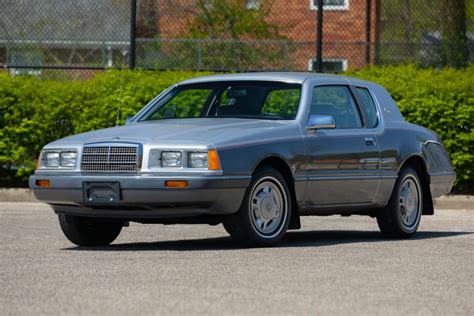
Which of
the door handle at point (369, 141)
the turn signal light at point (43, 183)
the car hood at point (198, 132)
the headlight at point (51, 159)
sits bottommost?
the turn signal light at point (43, 183)

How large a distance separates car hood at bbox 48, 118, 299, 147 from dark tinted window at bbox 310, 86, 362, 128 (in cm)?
63

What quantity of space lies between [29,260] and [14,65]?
1209 centimetres

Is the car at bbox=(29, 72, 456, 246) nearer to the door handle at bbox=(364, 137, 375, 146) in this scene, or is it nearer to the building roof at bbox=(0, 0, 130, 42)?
the door handle at bbox=(364, 137, 375, 146)

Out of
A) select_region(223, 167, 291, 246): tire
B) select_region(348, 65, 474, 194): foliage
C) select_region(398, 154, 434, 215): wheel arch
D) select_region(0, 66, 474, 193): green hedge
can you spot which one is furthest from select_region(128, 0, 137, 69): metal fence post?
select_region(223, 167, 291, 246): tire

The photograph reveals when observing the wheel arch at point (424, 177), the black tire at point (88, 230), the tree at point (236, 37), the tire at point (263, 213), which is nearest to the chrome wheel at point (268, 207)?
the tire at point (263, 213)

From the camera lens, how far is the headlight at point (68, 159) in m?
11.6

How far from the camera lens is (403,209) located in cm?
1344

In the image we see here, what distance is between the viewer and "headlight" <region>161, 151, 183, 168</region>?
1121cm

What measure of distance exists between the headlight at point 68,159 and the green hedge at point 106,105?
322 inches

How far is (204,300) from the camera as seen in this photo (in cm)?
806

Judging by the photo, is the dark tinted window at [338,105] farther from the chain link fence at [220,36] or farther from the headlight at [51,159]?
the chain link fence at [220,36]

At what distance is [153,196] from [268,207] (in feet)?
3.59

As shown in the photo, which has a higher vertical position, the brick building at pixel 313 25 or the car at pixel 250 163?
the brick building at pixel 313 25

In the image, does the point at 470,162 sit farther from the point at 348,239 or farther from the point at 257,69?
the point at 348,239
